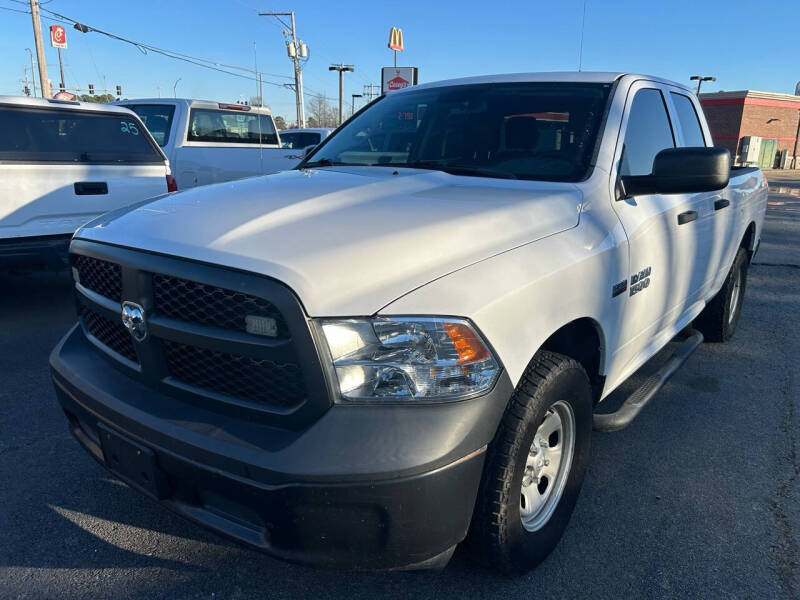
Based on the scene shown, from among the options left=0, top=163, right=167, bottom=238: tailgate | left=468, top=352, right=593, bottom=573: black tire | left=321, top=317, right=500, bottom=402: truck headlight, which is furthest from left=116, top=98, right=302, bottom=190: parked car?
left=321, top=317, right=500, bottom=402: truck headlight

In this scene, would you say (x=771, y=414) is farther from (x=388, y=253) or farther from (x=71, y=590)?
(x=71, y=590)

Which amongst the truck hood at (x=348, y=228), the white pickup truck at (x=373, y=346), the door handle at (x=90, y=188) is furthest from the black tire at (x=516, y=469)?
the door handle at (x=90, y=188)

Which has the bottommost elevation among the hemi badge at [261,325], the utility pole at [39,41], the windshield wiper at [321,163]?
the hemi badge at [261,325]

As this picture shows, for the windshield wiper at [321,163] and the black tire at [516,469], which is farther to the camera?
the windshield wiper at [321,163]

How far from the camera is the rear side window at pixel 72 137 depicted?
192 inches

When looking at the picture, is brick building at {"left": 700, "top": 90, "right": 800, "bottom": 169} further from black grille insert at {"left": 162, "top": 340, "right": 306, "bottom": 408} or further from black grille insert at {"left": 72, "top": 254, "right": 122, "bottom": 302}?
black grille insert at {"left": 162, "top": 340, "right": 306, "bottom": 408}

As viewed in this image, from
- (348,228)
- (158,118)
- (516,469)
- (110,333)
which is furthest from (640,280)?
(158,118)

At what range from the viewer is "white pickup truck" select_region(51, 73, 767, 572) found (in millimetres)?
1624

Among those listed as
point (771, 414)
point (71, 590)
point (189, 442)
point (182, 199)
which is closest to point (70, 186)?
point (182, 199)

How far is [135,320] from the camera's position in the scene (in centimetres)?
193

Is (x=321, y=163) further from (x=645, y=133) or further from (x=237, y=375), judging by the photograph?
(x=237, y=375)

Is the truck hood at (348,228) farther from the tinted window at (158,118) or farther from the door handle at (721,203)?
the tinted window at (158,118)

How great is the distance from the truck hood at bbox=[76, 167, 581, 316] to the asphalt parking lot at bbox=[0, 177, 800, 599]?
89cm

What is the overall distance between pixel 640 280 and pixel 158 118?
7936 mm
